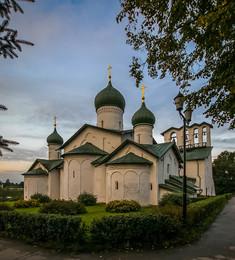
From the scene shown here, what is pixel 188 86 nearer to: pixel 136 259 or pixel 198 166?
pixel 136 259

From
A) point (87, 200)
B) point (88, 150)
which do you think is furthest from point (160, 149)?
point (87, 200)

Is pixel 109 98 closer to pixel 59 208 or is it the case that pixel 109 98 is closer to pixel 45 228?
pixel 59 208

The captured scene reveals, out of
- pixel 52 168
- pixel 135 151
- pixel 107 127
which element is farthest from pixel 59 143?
pixel 135 151

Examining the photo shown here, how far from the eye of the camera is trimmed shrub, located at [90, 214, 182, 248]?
6.57 m

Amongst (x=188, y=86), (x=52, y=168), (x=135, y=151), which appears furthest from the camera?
(x=52, y=168)

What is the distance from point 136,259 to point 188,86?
624cm

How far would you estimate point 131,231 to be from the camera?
664cm

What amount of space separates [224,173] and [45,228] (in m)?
45.2

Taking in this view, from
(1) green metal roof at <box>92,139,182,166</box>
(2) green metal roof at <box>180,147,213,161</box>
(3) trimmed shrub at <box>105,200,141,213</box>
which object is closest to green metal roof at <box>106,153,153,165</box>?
(1) green metal roof at <box>92,139,182,166</box>

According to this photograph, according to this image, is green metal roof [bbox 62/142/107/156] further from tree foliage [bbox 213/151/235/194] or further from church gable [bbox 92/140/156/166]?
tree foliage [bbox 213/151/235/194]

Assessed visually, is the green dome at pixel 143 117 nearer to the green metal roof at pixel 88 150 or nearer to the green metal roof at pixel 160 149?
the green metal roof at pixel 160 149

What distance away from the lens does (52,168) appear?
83.8 ft

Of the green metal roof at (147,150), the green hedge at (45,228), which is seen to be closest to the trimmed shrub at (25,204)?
the green metal roof at (147,150)

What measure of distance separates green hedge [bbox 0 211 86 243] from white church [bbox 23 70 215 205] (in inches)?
392
